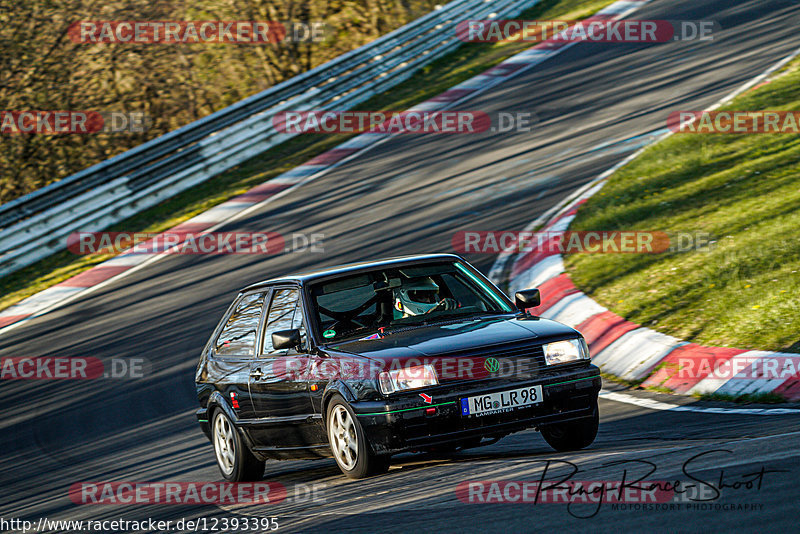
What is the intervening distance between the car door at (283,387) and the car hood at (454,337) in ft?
1.27

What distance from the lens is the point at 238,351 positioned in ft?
25.1

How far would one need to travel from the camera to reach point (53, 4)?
82.9 ft

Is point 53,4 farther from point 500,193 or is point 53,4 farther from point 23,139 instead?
point 500,193

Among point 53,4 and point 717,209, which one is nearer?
point 717,209

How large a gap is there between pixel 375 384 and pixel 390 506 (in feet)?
2.92

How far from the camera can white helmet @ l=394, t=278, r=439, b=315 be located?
7.09 m

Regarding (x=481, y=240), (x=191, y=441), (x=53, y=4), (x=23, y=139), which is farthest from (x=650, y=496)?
(x=53, y=4)

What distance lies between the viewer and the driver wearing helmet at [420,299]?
709 centimetres

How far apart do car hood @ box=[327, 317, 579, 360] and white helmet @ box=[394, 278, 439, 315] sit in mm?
439
